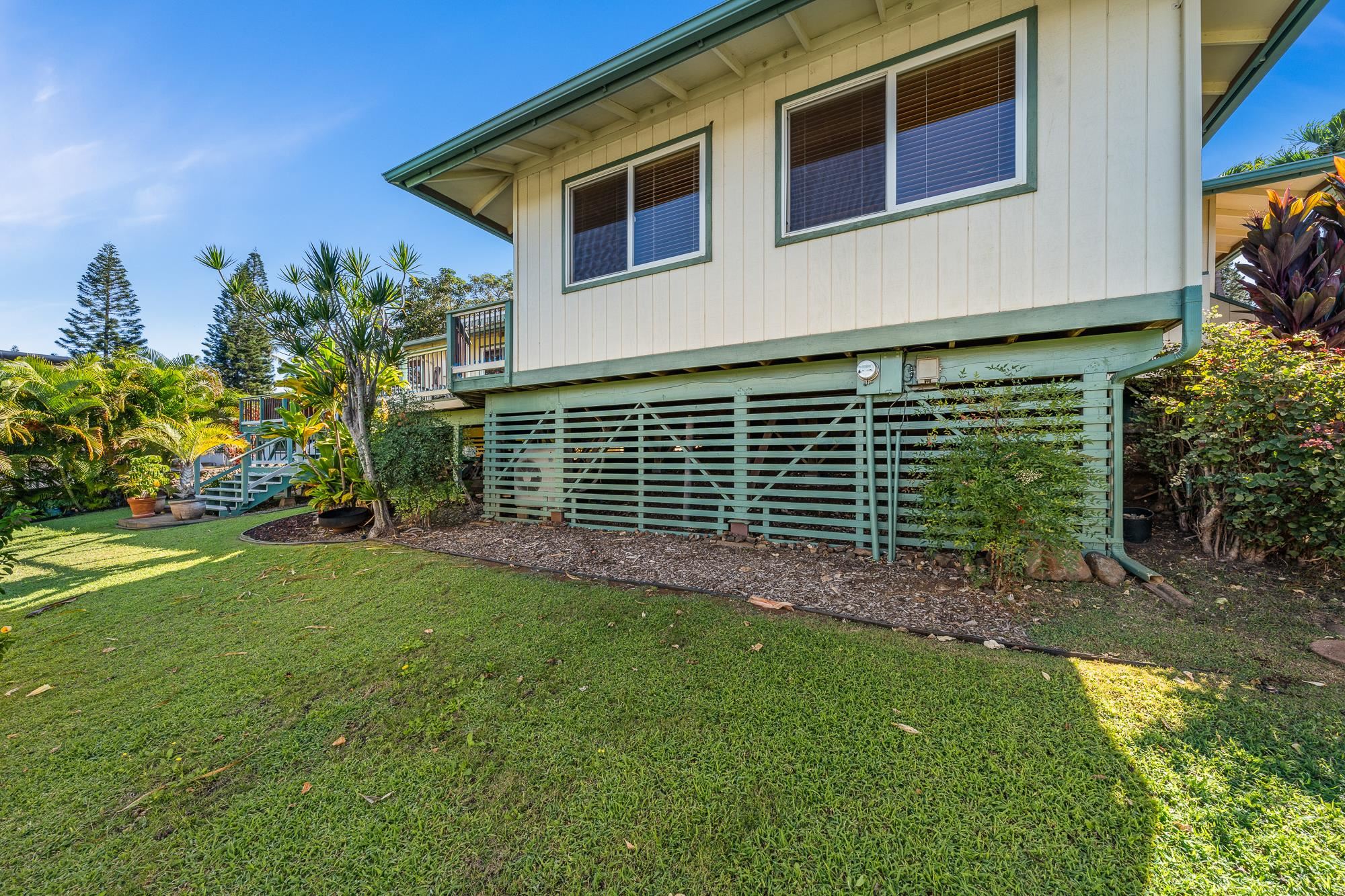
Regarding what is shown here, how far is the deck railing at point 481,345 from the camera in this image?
23.0 feet

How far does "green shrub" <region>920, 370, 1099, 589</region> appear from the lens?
3305mm

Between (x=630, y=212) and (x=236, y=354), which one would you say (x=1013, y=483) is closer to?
(x=630, y=212)

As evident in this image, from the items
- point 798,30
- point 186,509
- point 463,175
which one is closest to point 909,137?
point 798,30

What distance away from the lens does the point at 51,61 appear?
7.82 meters

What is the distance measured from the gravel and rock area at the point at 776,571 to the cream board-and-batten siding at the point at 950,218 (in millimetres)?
2222

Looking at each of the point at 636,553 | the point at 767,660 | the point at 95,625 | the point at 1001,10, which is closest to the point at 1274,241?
the point at 1001,10

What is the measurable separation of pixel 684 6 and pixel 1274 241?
311 inches

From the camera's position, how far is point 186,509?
9.09m

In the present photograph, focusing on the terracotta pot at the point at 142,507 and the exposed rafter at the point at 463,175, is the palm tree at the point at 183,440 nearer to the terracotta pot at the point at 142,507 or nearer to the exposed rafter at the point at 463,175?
the terracotta pot at the point at 142,507

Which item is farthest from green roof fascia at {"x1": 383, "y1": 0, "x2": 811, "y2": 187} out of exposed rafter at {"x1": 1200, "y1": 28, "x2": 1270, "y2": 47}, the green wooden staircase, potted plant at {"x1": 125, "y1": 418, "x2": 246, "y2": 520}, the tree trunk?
potted plant at {"x1": 125, "y1": 418, "x2": 246, "y2": 520}

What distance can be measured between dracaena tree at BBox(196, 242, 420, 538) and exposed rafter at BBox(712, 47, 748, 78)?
433cm

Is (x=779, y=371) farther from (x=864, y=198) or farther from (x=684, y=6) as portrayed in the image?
(x=684, y=6)

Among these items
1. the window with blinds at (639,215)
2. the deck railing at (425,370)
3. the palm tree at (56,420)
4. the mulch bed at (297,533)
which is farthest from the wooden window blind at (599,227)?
the palm tree at (56,420)

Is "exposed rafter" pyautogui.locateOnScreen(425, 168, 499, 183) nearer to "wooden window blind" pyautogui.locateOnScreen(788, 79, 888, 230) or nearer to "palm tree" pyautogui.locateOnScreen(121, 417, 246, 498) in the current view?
"wooden window blind" pyautogui.locateOnScreen(788, 79, 888, 230)
